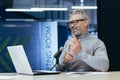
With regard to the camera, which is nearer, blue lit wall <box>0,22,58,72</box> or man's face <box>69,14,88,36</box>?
man's face <box>69,14,88,36</box>

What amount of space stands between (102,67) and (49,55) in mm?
2094

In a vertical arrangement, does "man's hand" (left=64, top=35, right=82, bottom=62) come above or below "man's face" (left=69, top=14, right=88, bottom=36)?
below

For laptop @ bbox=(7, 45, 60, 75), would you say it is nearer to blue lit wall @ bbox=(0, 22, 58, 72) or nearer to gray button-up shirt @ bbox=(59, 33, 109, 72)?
gray button-up shirt @ bbox=(59, 33, 109, 72)

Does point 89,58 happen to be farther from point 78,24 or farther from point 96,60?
point 78,24

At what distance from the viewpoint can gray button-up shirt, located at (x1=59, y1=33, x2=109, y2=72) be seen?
338cm

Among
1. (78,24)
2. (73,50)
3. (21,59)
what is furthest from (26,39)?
(21,59)

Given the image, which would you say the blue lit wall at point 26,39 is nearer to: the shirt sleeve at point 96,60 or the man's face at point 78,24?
the man's face at point 78,24

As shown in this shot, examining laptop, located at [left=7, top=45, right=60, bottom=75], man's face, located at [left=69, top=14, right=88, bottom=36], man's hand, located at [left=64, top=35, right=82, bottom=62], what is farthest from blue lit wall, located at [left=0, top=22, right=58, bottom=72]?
laptop, located at [left=7, top=45, right=60, bottom=75]

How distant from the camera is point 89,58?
3357mm

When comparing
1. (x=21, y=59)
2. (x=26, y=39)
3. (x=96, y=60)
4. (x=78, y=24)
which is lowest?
(x=26, y=39)

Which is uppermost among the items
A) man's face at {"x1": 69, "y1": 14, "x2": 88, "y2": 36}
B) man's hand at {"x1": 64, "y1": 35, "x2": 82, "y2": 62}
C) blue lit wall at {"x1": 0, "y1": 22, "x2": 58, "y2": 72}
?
man's face at {"x1": 69, "y1": 14, "x2": 88, "y2": 36}

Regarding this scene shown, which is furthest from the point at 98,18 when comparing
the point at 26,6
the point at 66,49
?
the point at 66,49

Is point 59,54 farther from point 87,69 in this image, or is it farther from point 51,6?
point 51,6

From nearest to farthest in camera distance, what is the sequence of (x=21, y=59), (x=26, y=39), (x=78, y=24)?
(x=21, y=59) < (x=78, y=24) < (x=26, y=39)
